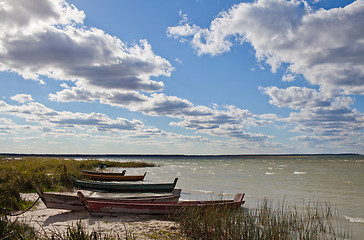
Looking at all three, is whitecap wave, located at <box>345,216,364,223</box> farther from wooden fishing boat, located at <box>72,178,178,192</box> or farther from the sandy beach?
wooden fishing boat, located at <box>72,178,178,192</box>

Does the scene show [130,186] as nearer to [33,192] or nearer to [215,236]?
[33,192]

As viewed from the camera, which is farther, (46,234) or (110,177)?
(110,177)

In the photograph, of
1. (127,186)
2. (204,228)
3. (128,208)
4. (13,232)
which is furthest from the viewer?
(127,186)

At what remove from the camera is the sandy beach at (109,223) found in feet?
27.8

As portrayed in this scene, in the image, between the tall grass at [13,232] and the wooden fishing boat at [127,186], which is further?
the wooden fishing boat at [127,186]

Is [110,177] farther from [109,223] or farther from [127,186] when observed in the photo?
[109,223]

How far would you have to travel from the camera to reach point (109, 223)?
31.9 feet

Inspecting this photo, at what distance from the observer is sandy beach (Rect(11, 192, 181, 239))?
8.48 m

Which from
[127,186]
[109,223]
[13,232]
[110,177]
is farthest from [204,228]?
[110,177]

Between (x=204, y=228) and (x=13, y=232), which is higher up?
(x=13, y=232)

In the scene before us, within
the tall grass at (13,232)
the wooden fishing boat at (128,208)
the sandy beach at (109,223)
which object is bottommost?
the sandy beach at (109,223)

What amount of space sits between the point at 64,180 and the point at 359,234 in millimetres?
18516

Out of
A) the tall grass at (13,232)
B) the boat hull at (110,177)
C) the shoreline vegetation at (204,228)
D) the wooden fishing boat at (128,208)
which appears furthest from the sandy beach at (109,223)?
the boat hull at (110,177)

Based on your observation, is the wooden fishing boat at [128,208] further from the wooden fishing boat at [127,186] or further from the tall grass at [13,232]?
the wooden fishing boat at [127,186]
